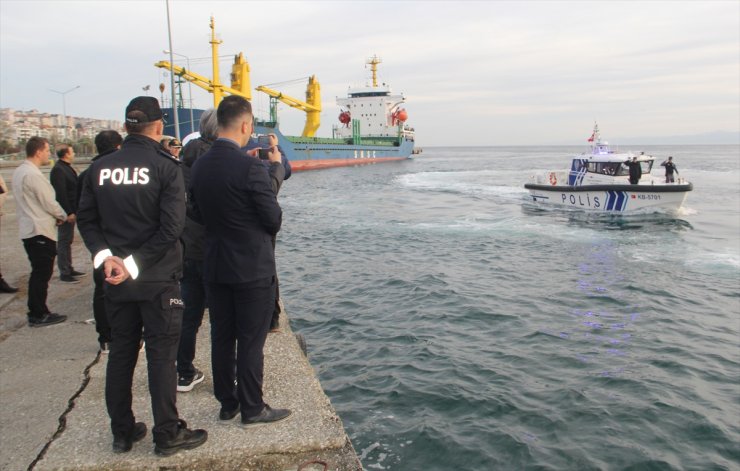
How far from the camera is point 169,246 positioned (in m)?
2.62

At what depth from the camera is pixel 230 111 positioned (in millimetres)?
2805

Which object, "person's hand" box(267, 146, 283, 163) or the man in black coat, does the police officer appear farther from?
the man in black coat

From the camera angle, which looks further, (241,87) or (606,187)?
(241,87)

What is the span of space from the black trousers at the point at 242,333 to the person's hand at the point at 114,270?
509 mm

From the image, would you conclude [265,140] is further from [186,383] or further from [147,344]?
[186,383]

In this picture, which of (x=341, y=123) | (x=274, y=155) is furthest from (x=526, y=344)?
(x=341, y=123)

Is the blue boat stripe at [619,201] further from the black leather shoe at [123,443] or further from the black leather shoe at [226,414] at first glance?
the black leather shoe at [123,443]

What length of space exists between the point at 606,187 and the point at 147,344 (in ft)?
61.5

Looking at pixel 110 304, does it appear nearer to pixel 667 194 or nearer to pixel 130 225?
pixel 130 225

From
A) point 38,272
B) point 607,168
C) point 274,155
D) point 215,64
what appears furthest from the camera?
point 215,64

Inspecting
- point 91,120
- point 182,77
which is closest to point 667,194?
point 182,77

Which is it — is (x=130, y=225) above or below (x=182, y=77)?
below

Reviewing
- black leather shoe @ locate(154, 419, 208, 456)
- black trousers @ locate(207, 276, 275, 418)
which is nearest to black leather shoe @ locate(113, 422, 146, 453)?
black leather shoe @ locate(154, 419, 208, 456)

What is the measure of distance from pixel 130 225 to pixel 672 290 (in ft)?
31.6
